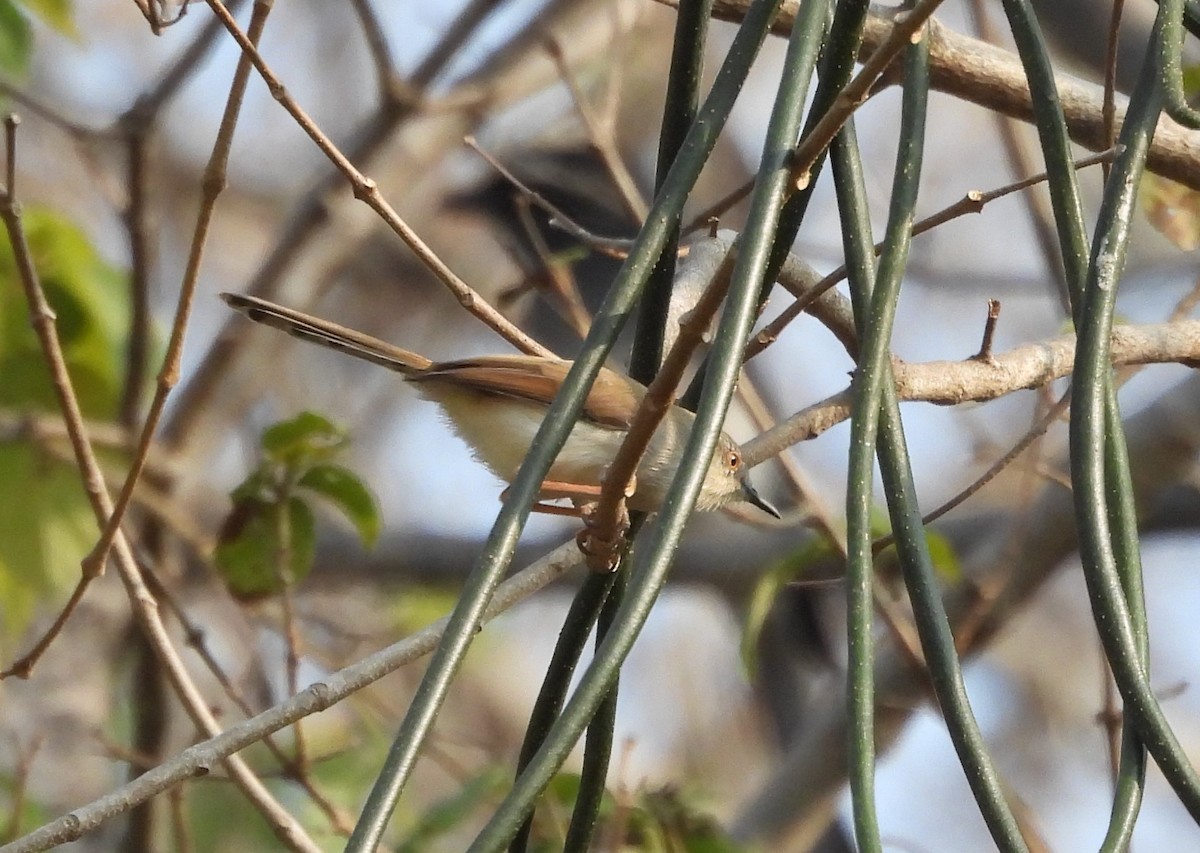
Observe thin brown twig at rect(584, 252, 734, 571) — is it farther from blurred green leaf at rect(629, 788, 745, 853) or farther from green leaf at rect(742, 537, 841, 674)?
green leaf at rect(742, 537, 841, 674)

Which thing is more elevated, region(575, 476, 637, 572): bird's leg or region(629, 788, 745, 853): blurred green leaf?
region(629, 788, 745, 853): blurred green leaf

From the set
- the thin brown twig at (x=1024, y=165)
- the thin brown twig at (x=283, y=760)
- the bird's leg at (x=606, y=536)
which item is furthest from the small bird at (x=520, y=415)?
the thin brown twig at (x=1024, y=165)

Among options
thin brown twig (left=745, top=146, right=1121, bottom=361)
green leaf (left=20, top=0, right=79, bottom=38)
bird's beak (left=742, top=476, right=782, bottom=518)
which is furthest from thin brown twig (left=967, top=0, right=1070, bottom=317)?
green leaf (left=20, top=0, right=79, bottom=38)

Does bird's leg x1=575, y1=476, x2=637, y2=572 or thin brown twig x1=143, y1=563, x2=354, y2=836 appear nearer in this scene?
bird's leg x1=575, y1=476, x2=637, y2=572

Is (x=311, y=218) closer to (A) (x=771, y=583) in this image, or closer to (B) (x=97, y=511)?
(A) (x=771, y=583)

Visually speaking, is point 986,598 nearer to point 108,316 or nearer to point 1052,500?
point 1052,500

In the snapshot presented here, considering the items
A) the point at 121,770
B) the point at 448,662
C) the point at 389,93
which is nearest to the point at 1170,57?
the point at 448,662
